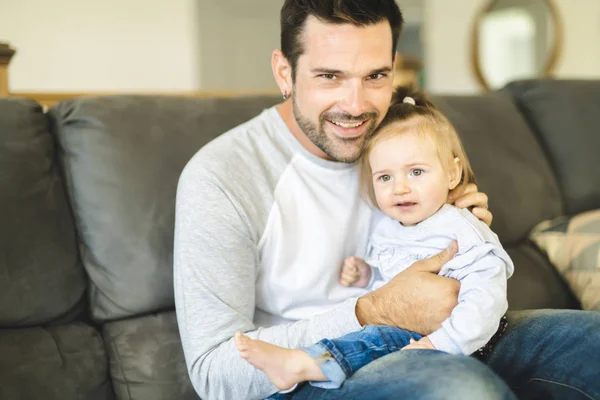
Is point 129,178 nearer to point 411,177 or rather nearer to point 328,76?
point 328,76

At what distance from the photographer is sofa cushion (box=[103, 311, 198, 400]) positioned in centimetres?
158

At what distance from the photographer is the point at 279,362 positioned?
125 cm

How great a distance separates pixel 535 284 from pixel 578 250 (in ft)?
0.50

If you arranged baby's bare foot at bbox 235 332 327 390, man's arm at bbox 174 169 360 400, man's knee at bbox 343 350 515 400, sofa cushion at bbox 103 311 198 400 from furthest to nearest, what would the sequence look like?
sofa cushion at bbox 103 311 198 400, man's arm at bbox 174 169 360 400, baby's bare foot at bbox 235 332 327 390, man's knee at bbox 343 350 515 400

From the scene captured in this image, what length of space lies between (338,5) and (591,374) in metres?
0.89

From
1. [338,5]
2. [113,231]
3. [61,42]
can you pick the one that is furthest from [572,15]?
[113,231]

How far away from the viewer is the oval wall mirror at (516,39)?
4816mm

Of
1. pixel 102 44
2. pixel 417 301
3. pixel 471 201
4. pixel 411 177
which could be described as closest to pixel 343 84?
pixel 411 177

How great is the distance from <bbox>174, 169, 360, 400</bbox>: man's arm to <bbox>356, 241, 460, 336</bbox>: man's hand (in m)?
0.04

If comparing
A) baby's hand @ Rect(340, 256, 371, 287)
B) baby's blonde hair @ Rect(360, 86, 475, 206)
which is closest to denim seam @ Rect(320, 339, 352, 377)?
baby's hand @ Rect(340, 256, 371, 287)

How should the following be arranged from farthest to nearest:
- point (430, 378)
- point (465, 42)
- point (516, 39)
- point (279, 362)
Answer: point (465, 42) → point (516, 39) → point (279, 362) → point (430, 378)

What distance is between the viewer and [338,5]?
1527 millimetres

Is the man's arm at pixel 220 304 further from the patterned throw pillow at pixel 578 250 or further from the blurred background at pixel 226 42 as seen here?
the blurred background at pixel 226 42

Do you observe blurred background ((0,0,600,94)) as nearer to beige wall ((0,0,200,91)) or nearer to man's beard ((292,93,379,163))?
beige wall ((0,0,200,91))
